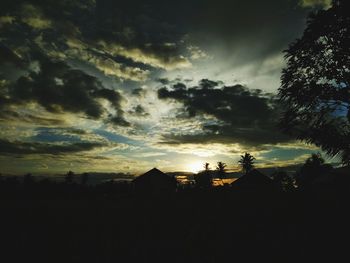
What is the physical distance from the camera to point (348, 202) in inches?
430

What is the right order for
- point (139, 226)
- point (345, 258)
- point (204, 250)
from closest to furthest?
1. point (345, 258)
2. point (204, 250)
3. point (139, 226)

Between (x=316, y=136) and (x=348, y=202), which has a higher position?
(x=316, y=136)

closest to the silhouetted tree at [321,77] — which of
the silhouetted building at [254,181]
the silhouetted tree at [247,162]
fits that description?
the silhouetted building at [254,181]

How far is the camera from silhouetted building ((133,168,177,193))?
4038 cm

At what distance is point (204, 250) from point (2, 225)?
8.36m

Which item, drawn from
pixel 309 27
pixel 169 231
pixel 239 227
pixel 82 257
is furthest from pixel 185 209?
pixel 309 27

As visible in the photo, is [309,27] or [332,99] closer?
[309,27]

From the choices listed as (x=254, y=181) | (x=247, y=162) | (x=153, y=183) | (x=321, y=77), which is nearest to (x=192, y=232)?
(x=321, y=77)

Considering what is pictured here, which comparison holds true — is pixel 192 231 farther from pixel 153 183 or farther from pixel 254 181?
pixel 254 181

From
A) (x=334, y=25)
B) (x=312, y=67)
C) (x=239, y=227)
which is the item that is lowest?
(x=239, y=227)

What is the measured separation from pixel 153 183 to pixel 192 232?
3229cm

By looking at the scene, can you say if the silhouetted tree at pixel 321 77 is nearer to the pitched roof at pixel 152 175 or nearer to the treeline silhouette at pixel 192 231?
the treeline silhouette at pixel 192 231

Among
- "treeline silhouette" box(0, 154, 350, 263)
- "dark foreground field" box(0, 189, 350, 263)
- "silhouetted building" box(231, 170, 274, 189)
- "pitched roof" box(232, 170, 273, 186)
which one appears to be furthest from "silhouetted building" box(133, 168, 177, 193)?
"dark foreground field" box(0, 189, 350, 263)

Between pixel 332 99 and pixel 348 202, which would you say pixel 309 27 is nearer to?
pixel 332 99
